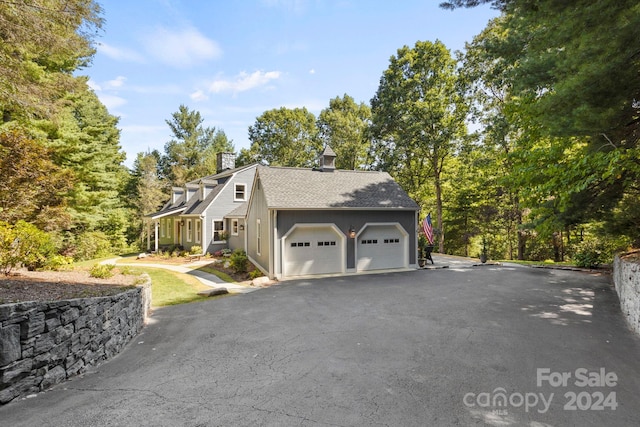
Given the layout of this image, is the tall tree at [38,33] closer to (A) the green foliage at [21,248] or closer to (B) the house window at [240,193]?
(A) the green foliage at [21,248]

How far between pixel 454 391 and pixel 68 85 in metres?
15.5

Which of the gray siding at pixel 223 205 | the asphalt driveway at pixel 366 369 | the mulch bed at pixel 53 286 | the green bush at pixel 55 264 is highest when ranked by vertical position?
the gray siding at pixel 223 205

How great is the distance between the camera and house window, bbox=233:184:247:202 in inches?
901

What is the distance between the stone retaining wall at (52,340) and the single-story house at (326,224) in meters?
7.73

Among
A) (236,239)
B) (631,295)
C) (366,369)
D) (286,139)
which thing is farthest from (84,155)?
(631,295)

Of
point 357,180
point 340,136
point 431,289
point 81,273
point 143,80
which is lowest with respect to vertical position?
point 431,289

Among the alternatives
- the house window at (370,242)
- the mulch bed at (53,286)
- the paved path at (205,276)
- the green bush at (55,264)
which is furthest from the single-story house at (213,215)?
the mulch bed at (53,286)

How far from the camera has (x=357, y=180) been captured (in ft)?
56.2

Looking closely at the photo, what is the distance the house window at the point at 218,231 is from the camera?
71.1 ft

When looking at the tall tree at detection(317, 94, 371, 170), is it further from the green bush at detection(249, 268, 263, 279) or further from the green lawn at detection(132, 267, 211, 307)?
the green lawn at detection(132, 267, 211, 307)

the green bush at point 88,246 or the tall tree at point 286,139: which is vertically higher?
the tall tree at point 286,139

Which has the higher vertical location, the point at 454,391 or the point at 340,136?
the point at 340,136

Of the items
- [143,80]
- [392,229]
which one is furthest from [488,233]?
[143,80]

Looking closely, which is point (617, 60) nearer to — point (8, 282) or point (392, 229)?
point (392, 229)
